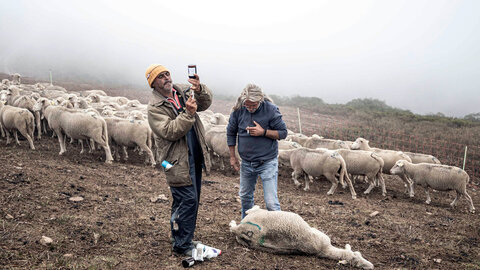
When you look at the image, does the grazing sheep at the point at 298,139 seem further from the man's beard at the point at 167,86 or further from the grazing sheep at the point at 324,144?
the man's beard at the point at 167,86

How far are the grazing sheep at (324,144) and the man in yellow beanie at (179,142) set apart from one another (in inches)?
328

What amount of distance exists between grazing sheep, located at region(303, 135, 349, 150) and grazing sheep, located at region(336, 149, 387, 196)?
1.90 metres

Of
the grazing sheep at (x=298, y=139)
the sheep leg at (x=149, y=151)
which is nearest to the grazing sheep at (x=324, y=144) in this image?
the grazing sheep at (x=298, y=139)

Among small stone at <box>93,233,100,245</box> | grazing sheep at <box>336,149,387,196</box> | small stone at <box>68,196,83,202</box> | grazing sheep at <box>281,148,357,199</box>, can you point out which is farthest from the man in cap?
grazing sheep at <box>336,149,387,196</box>

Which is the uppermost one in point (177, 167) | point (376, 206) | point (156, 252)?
point (177, 167)

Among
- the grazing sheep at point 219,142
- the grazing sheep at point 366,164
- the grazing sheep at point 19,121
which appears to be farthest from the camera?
the grazing sheep at point 219,142

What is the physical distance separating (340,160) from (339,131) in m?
9.94

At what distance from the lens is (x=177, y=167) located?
144 inches

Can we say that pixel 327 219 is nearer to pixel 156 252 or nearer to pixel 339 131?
pixel 156 252

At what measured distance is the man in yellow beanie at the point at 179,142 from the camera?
3508 millimetres

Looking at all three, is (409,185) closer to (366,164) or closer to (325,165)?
(366,164)

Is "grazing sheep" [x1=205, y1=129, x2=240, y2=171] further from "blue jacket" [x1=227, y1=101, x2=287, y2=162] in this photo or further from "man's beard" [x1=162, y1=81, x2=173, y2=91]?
"man's beard" [x1=162, y1=81, x2=173, y2=91]

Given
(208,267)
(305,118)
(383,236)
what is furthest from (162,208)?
(305,118)

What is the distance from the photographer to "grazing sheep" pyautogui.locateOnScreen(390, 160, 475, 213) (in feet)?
27.5
